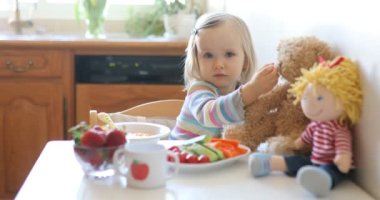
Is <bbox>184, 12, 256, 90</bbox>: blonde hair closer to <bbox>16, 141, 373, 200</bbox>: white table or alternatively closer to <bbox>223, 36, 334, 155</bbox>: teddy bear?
<bbox>223, 36, 334, 155</bbox>: teddy bear

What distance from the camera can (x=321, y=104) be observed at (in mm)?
925

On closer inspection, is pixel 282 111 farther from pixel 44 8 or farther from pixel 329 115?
pixel 44 8

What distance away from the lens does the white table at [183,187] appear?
923mm

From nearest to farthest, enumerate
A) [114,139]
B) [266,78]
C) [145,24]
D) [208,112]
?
[114,139]
[266,78]
[208,112]
[145,24]

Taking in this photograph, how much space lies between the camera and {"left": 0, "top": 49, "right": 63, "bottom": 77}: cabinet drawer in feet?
8.43

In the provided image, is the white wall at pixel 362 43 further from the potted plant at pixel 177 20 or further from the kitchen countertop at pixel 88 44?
the potted plant at pixel 177 20

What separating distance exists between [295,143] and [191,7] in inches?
83.6

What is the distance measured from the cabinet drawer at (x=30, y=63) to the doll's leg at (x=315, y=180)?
74.1 inches

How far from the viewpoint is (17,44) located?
254 centimetres

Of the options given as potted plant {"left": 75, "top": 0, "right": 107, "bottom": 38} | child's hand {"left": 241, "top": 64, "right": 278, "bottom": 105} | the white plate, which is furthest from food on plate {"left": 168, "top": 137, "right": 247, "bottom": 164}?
potted plant {"left": 75, "top": 0, "right": 107, "bottom": 38}

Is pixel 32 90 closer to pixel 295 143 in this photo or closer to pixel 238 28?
pixel 238 28

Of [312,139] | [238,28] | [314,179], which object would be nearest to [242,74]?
[238,28]

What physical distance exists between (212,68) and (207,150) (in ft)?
1.03

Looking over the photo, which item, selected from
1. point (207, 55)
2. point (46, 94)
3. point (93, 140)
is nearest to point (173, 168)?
point (93, 140)
